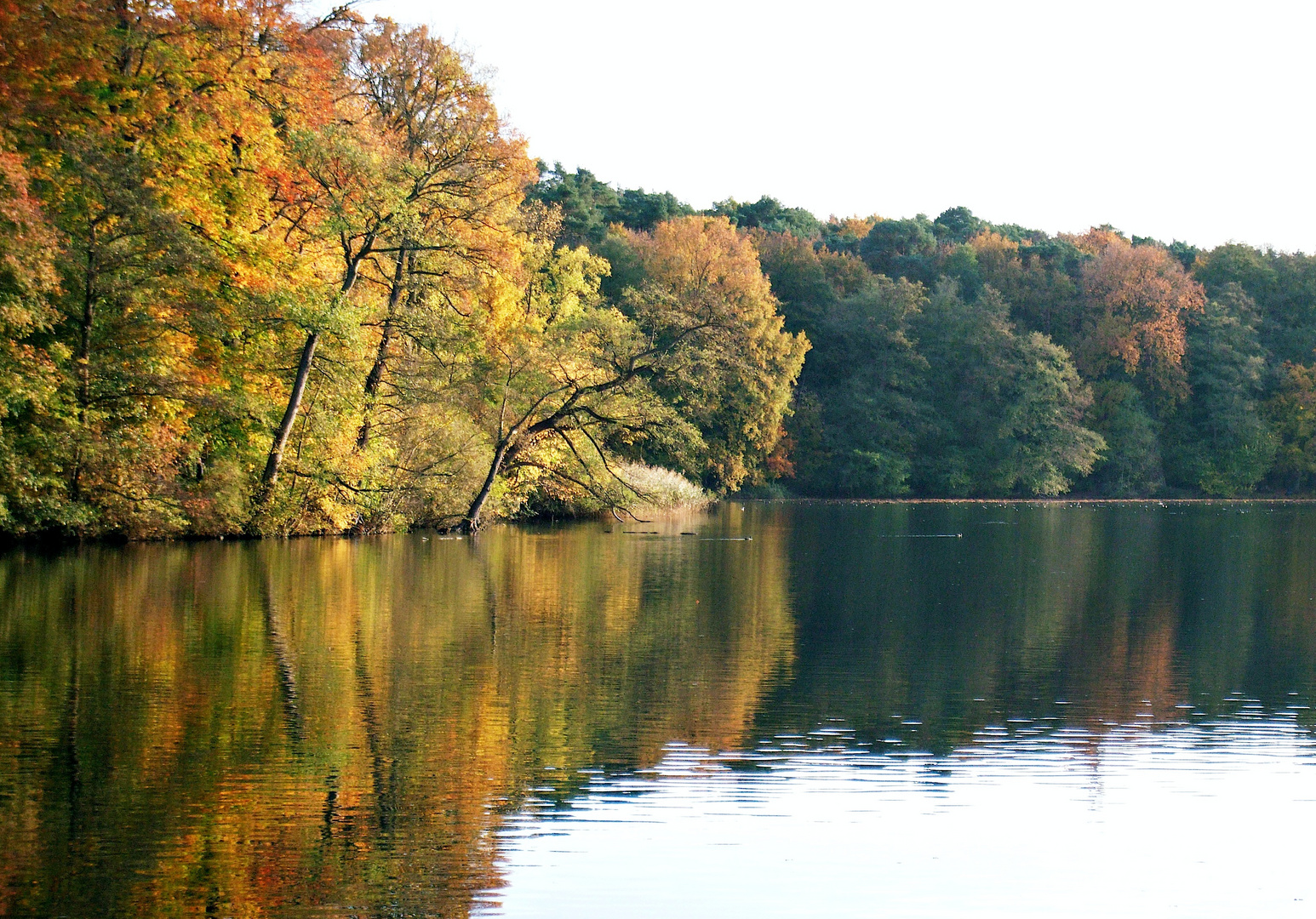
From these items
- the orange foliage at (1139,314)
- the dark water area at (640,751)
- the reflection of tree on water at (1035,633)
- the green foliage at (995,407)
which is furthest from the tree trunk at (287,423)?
the orange foliage at (1139,314)

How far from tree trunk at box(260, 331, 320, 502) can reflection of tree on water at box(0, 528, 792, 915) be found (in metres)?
8.62

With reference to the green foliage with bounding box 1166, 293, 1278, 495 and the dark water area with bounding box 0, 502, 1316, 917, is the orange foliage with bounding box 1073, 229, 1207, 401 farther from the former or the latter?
the dark water area with bounding box 0, 502, 1316, 917

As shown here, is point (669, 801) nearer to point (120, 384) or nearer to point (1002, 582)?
point (1002, 582)

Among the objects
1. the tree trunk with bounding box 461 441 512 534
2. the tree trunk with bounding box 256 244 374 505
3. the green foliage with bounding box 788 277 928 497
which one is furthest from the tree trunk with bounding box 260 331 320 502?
the green foliage with bounding box 788 277 928 497

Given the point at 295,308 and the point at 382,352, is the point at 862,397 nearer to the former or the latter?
the point at 382,352

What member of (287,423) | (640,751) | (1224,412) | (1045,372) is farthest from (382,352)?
(1224,412)

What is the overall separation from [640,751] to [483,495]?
26907 millimetres

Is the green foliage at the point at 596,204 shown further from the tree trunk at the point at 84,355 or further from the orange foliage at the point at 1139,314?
the tree trunk at the point at 84,355

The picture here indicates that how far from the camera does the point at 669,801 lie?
862cm

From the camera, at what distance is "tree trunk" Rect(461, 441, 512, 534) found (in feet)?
119

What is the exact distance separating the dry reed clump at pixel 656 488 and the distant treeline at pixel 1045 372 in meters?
23.3

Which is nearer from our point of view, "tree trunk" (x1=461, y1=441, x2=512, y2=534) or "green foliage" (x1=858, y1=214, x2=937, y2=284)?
"tree trunk" (x1=461, y1=441, x2=512, y2=534)

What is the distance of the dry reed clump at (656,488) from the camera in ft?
A: 137

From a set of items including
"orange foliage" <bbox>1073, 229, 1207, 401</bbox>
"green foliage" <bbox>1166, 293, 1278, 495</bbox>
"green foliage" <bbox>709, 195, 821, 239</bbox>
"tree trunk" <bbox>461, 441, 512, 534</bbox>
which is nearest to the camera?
"tree trunk" <bbox>461, 441, 512, 534</bbox>
